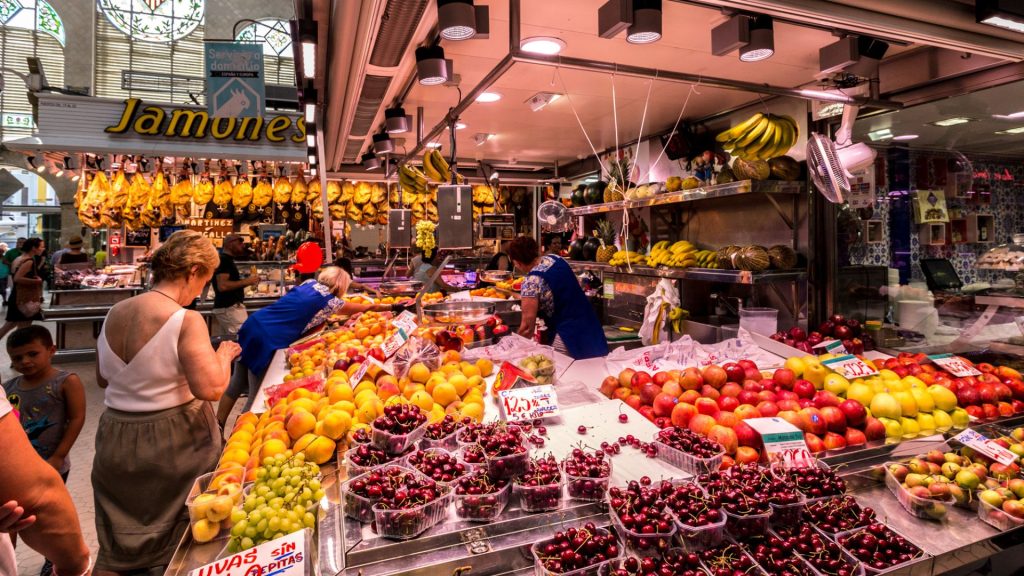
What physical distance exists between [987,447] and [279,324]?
14.7 feet

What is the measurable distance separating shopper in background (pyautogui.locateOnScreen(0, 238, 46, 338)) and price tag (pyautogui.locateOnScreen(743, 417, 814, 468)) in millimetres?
9837

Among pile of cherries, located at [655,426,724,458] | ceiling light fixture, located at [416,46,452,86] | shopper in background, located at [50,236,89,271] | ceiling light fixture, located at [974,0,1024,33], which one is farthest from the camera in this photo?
shopper in background, located at [50,236,89,271]

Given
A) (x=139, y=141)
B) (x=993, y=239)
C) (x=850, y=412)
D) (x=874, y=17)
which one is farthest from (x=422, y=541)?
(x=139, y=141)

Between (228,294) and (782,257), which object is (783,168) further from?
(228,294)

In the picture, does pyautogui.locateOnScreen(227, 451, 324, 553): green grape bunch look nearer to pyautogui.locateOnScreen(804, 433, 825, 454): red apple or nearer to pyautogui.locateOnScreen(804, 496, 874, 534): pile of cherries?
pyautogui.locateOnScreen(804, 496, 874, 534): pile of cherries

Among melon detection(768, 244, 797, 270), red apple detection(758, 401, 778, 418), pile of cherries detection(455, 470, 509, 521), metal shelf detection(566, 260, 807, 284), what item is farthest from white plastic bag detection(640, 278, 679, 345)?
pile of cherries detection(455, 470, 509, 521)

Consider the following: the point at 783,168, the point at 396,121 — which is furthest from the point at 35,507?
the point at 783,168

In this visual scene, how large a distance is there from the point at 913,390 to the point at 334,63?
14.9 ft

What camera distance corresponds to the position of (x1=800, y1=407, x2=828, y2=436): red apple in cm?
221

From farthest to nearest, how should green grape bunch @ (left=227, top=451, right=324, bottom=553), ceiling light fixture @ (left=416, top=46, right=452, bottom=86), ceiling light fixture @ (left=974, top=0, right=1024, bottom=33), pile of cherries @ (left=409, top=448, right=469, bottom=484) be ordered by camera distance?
ceiling light fixture @ (left=416, top=46, right=452, bottom=86) → ceiling light fixture @ (left=974, top=0, right=1024, bottom=33) → pile of cherries @ (left=409, top=448, right=469, bottom=484) → green grape bunch @ (left=227, top=451, right=324, bottom=553)

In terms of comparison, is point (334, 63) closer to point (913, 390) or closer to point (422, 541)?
point (422, 541)

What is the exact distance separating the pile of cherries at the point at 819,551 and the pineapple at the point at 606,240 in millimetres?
5366

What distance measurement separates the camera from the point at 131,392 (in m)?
2.40

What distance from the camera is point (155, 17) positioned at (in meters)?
17.4
